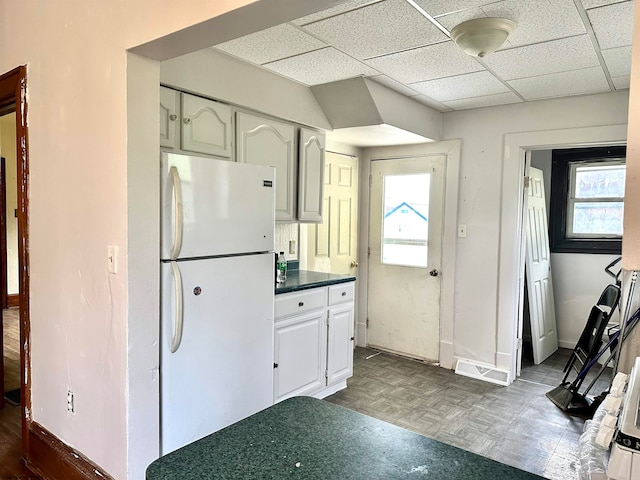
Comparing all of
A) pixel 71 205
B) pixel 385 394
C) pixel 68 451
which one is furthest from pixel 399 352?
pixel 71 205

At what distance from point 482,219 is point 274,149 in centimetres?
192

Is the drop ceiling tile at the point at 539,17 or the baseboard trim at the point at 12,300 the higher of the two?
the drop ceiling tile at the point at 539,17

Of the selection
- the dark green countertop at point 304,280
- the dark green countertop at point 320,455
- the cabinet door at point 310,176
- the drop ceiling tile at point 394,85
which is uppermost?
the drop ceiling tile at point 394,85

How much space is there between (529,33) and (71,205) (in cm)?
236

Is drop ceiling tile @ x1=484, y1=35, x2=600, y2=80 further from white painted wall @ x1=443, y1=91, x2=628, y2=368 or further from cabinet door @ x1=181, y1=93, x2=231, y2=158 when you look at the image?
cabinet door @ x1=181, y1=93, x2=231, y2=158

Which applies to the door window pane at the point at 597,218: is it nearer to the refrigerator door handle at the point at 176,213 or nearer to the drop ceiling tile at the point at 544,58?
the drop ceiling tile at the point at 544,58

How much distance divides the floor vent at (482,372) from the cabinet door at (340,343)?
1.10 m

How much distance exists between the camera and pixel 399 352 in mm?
4387

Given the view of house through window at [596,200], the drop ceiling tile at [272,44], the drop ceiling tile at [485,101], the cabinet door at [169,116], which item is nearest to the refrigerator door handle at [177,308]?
the cabinet door at [169,116]

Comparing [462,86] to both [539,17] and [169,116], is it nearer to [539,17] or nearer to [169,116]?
[539,17]

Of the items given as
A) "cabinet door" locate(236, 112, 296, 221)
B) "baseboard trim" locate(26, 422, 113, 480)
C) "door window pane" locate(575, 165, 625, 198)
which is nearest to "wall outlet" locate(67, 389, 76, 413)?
"baseboard trim" locate(26, 422, 113, 480)

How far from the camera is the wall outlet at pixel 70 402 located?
2066 millimetres

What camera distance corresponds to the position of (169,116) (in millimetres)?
2434

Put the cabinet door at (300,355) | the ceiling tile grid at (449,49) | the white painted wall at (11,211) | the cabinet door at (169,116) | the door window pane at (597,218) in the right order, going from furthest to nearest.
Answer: the white painted wall at (11,211) → the door window pane at (597,218) → the cabinet door at (300,355) → the cabinet door at (169,116) → the ceiling tile grid at (449,49)
